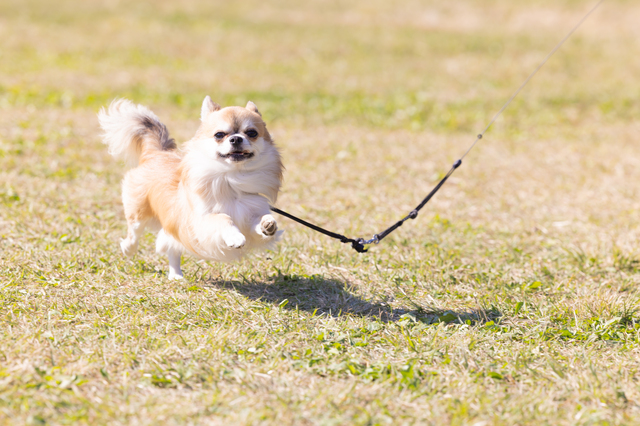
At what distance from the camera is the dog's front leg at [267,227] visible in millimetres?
3512

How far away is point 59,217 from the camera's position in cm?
542

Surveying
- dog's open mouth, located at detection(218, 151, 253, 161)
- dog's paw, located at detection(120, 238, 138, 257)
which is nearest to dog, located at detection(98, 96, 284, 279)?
dog's open mouth, located at detection(218, 151, 253, 161)

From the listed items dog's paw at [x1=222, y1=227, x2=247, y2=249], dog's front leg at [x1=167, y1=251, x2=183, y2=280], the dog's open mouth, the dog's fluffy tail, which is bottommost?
dog's front leg at [x1=167, y1=251, x2=183, y2=280]

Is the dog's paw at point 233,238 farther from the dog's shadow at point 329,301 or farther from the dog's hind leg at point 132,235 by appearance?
Answer: the dog's hind leg at point 132,235

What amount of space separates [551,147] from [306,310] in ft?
21.0

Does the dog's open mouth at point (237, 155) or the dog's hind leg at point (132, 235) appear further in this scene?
the dog's hind leg at point (132, 235)

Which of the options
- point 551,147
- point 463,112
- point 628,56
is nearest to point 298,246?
point 551,147

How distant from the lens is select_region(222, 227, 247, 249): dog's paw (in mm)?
3455

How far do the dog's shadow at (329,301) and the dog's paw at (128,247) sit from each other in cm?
62

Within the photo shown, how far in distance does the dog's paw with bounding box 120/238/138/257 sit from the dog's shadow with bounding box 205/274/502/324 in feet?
2.05

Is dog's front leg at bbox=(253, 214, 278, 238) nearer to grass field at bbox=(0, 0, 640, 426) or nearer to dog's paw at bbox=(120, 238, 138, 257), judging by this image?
grass field at bbox=(0, 0, 640, 426)

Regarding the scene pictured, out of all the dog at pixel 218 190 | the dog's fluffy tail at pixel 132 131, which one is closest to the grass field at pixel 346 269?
the dog at pixel 218 190

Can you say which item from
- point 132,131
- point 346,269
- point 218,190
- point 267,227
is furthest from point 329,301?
point 132,131

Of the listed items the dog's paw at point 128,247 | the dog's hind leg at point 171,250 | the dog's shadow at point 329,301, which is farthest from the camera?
the dog's paw at point 128,247
